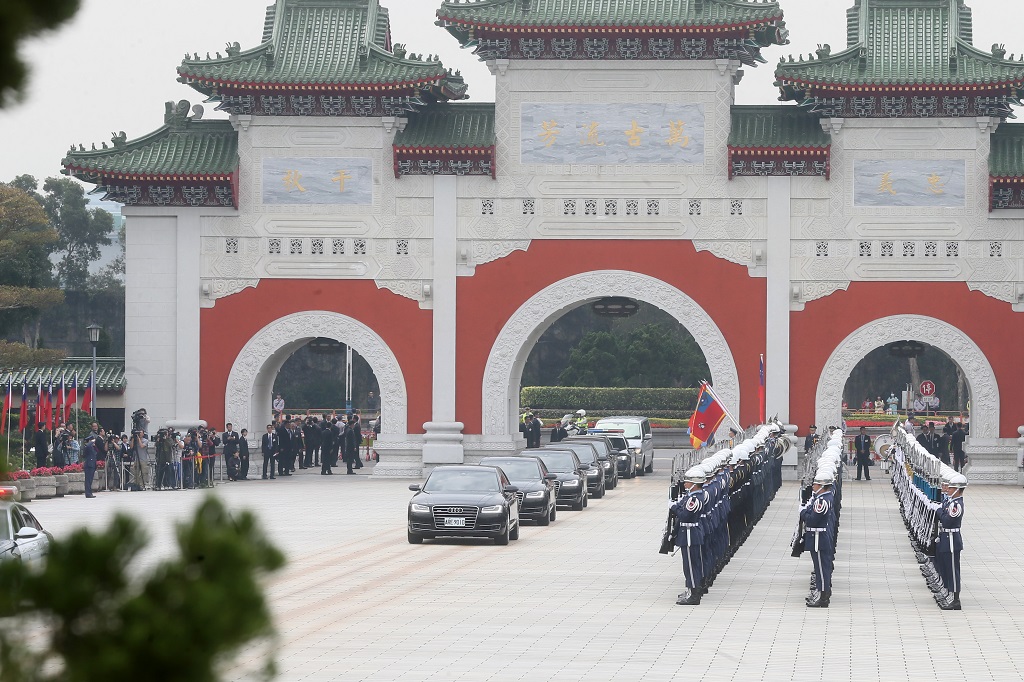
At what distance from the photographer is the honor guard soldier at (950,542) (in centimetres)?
1531

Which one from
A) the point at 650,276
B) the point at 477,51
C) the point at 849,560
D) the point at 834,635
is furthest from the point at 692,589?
the point at 477,51

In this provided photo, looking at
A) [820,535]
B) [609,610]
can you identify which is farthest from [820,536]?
[609,610]

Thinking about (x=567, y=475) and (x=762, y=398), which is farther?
(x=762, y=398)

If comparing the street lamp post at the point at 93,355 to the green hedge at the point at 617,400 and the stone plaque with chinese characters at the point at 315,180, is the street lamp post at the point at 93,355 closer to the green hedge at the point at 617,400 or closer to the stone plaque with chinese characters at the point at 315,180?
the stone plaque with chinese characters at the point at 315,180

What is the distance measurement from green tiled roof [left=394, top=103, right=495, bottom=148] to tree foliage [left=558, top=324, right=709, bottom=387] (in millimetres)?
33408

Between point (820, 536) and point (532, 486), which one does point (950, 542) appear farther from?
point (532, 486)

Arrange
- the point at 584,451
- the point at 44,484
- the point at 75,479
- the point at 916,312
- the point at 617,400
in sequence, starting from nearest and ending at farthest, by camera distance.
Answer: the point at 44,484, the point at 75,479, the point at 584,451, the point at 916,312, the point at 617,400

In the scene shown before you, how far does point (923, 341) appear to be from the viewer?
36.2m

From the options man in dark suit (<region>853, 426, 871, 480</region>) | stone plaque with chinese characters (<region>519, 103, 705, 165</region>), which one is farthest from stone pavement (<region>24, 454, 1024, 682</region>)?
stone plaque with chinese characters (<region>519, 103, 705, 165</region>)

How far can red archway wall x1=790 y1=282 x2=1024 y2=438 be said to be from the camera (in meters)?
35.8

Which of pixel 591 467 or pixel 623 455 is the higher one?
pixel 591 467

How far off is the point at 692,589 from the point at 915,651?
10.9 ft

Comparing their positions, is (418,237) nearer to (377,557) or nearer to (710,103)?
(710,103)

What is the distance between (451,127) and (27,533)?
24683mm
